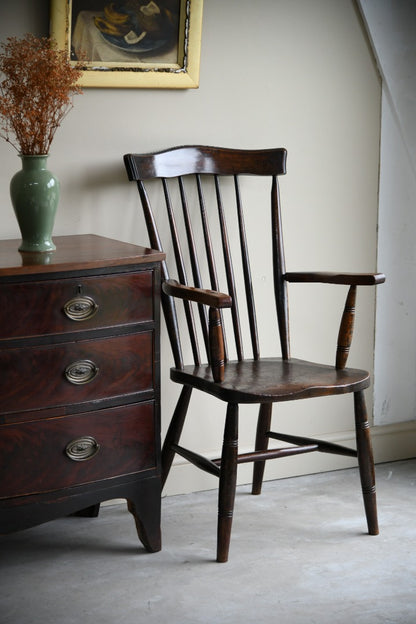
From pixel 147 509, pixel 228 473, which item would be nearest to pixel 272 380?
pixel 228 473

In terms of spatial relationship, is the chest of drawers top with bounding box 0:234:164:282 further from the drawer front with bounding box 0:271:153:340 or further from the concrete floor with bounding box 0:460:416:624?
the concrete floor with bounding box 0:460:416:624

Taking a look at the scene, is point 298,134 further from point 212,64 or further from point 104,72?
point 104,72

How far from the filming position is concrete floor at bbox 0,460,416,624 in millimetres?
2189

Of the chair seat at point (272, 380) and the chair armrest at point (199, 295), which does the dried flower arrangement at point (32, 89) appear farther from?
the chair seat at point (272, 380)

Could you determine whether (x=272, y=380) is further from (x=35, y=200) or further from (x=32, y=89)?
(x=32, y=89)

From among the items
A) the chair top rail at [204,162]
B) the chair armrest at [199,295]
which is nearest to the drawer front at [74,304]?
the chair armrest at [199,295]

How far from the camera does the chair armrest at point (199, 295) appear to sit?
2260mm

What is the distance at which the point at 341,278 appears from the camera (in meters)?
2.63

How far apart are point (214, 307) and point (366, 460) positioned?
72 centimetres

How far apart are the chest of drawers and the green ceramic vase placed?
62 millimetres

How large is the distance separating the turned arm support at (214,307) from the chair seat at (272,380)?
2.2 inches

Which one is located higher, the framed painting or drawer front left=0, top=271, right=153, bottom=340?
the framed painting

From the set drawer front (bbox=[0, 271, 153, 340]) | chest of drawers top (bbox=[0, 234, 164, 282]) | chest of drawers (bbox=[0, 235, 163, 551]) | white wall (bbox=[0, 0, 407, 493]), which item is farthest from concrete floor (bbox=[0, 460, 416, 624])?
chest of drawers top (bbox=[0, 234, 164, 282])

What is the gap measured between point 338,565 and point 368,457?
338 millimetres
